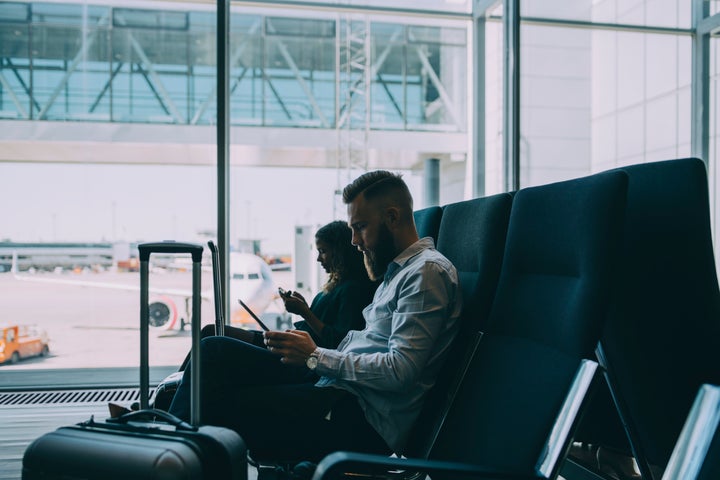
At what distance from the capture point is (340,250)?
2127 millimetres

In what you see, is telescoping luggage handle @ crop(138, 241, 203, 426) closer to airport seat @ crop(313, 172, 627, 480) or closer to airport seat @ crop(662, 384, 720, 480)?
airport seat @ crop(313, 172, 627, 480)

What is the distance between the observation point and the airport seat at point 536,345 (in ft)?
3.07

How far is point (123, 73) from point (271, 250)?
1506 millimetres

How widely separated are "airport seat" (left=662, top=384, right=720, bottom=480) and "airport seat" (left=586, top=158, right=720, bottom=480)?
0.87ft

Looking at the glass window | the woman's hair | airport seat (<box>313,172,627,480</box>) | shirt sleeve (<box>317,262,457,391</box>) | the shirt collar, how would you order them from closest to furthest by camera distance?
airport seat (<box>313,172,627,480</box>) → shirt sleeve (<box>317,262,457,391</box>) → the shirt collar → the woman's hair → the glass window

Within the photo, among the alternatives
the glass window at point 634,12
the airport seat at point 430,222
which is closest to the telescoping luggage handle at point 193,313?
the airport seat at point 430,222

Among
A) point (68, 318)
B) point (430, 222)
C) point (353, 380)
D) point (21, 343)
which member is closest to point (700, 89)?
point (430, 222)

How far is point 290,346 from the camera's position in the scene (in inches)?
52.1

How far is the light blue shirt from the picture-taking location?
124 centimetres

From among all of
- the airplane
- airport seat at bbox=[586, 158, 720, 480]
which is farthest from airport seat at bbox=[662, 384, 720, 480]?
the airplane

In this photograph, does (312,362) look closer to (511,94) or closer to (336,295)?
(336,295)

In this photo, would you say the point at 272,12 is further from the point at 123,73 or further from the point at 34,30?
the point at 34,30

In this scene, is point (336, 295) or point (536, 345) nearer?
point (536, 345)

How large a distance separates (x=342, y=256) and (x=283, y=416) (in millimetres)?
891
